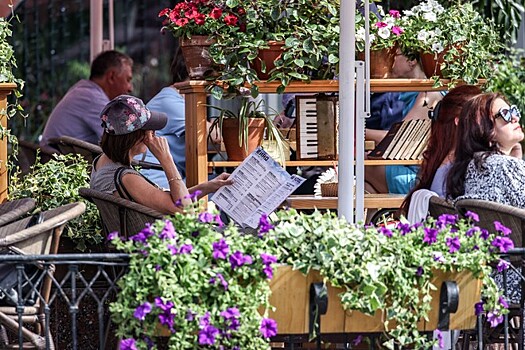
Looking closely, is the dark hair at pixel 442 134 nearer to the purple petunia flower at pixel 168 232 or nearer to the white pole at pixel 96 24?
the purple petunia flower at pixel 168 232

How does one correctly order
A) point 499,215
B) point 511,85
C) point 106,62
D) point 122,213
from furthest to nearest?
1. point 511,85
2. point 106,62
3. point 122,213
4. point 499,215

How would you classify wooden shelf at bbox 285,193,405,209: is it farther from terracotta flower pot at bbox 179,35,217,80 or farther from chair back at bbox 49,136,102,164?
chair back at bbox 49,136,102,164

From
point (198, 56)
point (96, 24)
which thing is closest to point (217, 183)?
point (198, 56)

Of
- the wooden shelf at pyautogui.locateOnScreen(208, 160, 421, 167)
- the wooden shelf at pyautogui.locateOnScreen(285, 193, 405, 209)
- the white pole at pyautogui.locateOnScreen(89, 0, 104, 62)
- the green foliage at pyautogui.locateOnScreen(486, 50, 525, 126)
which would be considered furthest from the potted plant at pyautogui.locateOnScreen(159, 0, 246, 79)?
the green foliage at pyautogui.locateOnScreen(486, 50, 525, 126)

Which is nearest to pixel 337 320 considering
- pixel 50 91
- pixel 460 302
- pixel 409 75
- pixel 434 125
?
pixel 460 302

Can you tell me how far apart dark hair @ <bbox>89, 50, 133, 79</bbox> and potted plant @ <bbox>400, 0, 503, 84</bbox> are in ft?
9.06

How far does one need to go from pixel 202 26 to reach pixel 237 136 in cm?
54

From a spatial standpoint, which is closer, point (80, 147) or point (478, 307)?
point (478, 307)

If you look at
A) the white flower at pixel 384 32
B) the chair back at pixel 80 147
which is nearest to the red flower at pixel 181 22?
the white flower at pixel 384 32

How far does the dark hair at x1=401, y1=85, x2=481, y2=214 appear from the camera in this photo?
469cm

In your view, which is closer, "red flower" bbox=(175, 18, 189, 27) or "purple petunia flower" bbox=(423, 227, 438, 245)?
"purple petunia flower" bbox=(423, 227, 438, 245)

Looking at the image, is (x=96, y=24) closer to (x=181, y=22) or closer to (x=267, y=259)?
(x=181, y=22)

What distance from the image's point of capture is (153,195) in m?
4.54

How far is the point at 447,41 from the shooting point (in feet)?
16.9
